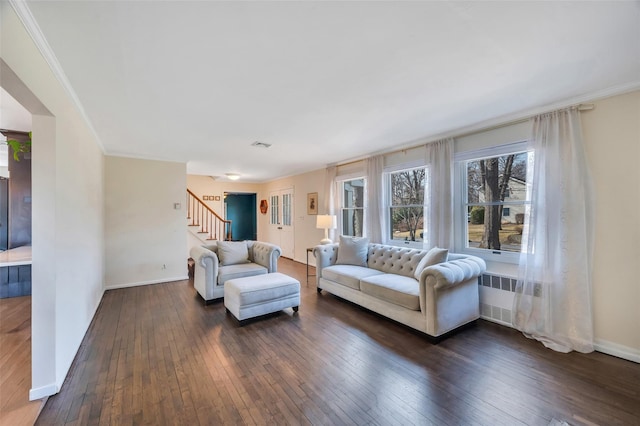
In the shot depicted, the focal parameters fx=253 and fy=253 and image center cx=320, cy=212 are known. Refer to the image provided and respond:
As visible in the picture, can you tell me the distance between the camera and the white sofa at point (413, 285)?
8.63ft

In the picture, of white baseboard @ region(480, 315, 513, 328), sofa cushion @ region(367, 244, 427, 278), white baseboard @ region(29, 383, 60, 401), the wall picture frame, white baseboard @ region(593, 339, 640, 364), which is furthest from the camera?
the wall picture frame

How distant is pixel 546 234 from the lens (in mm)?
2699

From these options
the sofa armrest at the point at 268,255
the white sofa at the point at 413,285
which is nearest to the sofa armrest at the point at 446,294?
the white sofa at the point at 413,285

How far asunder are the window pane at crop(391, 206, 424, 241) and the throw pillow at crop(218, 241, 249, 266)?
8.85 ft

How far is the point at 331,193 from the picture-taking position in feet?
18.7

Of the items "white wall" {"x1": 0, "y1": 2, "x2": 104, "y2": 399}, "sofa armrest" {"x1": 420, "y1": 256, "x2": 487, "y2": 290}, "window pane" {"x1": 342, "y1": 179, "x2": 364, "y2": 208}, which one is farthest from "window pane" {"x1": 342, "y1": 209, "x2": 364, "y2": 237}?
"white wall" {"x1": 0, "y1": 2, "x2": 104, "y2": 399}

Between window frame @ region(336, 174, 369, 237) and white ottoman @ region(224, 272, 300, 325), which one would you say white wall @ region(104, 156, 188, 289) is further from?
window frame @ region(336, 174, 369, 237)

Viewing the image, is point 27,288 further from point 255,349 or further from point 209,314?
point 255,349

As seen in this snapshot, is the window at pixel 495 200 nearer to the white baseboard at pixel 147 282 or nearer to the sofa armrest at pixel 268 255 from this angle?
the sofa armrest at pixel 268 255

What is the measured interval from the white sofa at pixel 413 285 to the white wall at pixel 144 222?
3073 millimetres

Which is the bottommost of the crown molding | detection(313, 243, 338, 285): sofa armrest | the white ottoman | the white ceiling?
the white ottoman

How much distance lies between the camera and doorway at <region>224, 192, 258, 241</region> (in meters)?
9.99

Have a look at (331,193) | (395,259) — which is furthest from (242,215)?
(395,259)

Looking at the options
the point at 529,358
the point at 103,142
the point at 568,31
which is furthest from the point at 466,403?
the point at 103,142
